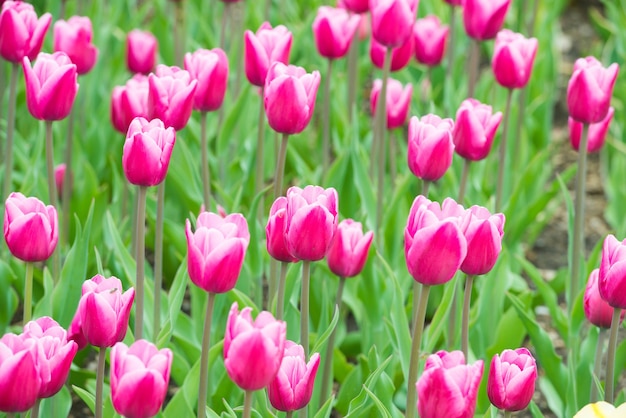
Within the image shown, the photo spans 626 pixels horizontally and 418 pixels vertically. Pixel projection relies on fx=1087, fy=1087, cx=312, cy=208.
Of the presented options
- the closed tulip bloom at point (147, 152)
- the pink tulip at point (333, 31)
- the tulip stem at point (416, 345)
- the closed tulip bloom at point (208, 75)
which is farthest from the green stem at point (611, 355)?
the pink tulip at point (333, 31)

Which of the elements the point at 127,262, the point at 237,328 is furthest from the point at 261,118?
the point at 237,328

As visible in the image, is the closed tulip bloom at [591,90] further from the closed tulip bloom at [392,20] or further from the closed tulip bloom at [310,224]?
the closed tulip bloom at [310,224]

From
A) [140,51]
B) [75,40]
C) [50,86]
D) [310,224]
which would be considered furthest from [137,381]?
[140,51]

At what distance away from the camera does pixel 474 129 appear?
217cm

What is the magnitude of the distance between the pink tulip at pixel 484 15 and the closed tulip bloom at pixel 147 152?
42.1 inches

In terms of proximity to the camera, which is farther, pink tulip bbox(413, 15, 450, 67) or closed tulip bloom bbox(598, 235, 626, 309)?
pink tulip bbox(413, 15, 450, 67)

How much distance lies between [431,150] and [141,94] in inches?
25.8

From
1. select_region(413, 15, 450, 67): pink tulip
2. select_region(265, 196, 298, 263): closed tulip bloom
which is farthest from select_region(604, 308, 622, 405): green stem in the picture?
select_region(413, 15, 450, 67): pink tulip

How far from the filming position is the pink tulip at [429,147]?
1969 mm

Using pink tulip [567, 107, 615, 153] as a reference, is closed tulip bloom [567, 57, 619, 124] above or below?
above

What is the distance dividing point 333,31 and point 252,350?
1.30m

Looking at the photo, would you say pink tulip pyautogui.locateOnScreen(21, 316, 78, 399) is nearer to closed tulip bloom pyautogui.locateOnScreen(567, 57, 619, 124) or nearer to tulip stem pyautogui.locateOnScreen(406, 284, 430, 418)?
tulip stem pyautogui.locateOnScreen(406, 284, 430, 418)

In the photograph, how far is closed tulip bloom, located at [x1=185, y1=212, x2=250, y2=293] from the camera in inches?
60.7

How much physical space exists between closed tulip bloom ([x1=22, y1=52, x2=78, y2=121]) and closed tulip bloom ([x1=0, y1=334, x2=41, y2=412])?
67cm
